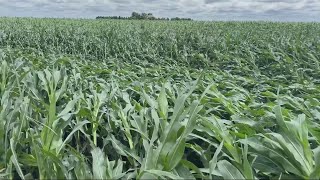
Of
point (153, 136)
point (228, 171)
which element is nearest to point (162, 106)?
point (153, 136)

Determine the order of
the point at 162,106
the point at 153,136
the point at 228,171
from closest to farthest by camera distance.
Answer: the point at 228,171 → the point at 153,136 → the point at 162,106

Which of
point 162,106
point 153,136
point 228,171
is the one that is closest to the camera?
point 228,171

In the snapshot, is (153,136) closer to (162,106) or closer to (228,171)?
(228,171)

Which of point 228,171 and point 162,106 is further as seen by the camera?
point 162,106

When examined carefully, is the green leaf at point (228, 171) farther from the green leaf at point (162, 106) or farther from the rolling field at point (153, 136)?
the green leaf at point (162, 106)

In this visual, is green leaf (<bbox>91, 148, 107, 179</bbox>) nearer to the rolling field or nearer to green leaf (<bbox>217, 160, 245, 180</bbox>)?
the rolling field

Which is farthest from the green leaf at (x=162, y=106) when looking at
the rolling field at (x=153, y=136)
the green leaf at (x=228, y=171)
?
the green leaf at (x=228, y=171)

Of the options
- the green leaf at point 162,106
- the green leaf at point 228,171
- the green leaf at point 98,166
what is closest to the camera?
the green leaf at point 228,171

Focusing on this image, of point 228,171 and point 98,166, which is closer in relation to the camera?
point 228,171

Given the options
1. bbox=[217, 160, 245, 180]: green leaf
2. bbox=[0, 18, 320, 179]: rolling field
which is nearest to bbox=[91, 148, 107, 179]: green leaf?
bbox=[0, 18, 320, 179]: rolling field

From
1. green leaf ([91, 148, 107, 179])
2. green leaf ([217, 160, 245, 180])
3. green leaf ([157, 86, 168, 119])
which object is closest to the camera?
green leaf ([217, 160, 245, 180])

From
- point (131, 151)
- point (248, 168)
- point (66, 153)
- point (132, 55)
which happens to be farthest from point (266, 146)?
point (132, 55)

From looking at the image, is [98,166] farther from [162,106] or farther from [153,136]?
[162,106]

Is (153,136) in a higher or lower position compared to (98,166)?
higher
